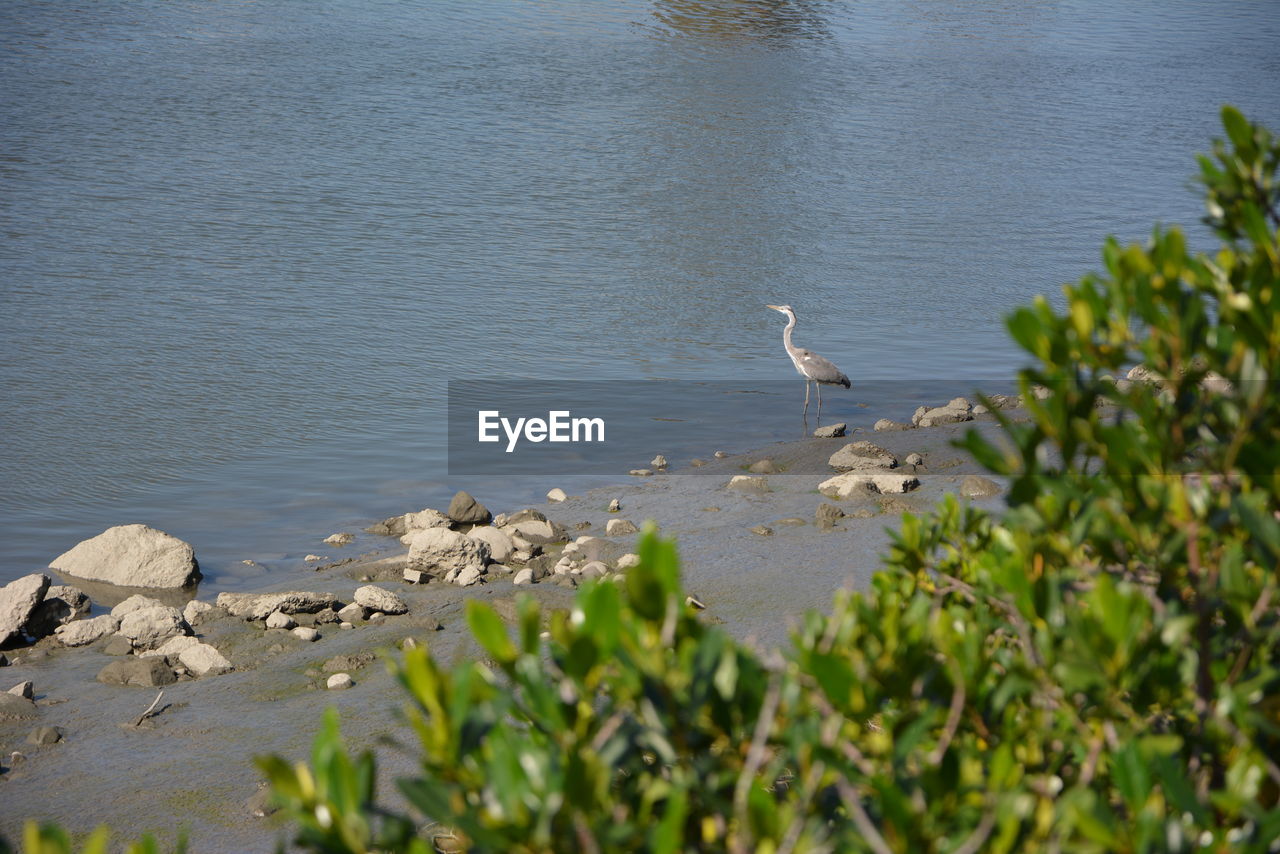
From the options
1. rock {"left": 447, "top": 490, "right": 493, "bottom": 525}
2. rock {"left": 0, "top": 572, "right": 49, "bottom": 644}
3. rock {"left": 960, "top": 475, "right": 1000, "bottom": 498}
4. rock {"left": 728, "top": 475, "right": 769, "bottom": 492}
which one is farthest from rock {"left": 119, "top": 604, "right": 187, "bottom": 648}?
rock {"left": 960, "top": 475, "right": 1000, "bottom": 498}

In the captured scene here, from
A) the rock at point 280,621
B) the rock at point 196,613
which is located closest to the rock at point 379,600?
the rock at point 280,621

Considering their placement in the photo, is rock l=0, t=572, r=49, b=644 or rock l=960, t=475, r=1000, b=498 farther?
rock l=960, t=475, r=1000, b=498

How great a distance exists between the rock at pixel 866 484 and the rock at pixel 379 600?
12.6 feet

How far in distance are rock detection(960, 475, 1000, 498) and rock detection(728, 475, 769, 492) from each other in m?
1.67

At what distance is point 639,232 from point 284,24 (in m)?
19.0

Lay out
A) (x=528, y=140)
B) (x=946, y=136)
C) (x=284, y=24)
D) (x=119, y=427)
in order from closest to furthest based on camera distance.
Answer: (x=119, y=427), (x=528, y=140), (x=946, y=136), (x=284, y=24)

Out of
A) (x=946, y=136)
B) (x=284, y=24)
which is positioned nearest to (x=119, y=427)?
(x=946, y=136)

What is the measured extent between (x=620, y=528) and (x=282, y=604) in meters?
2.65

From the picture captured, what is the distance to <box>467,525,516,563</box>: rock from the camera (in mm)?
8406

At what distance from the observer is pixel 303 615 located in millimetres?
7430

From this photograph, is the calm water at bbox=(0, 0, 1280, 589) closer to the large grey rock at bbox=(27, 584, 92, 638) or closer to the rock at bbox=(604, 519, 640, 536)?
the large grey rock at bbox=(27, 584, 92, 638)

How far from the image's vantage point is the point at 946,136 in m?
27.8

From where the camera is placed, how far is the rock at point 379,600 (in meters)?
7.45

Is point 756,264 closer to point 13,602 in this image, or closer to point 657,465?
point 657,465
